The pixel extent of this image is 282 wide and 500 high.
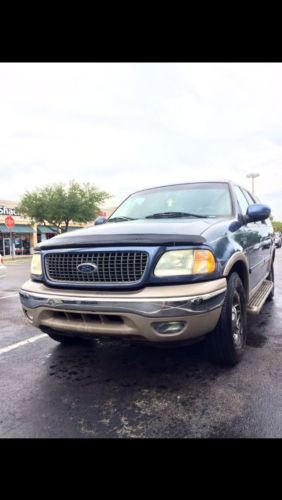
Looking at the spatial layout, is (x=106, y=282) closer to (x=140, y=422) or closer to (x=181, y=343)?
(x=181, y=343)

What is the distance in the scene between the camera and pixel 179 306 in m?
2.19

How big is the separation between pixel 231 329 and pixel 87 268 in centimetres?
127

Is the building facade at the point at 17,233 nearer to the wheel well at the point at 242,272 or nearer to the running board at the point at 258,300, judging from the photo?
the running board at the point at 258,300

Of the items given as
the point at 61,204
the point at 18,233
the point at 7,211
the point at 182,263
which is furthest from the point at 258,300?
the point at 18,233

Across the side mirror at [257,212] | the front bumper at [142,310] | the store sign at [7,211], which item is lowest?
the front bumper at [142,310]

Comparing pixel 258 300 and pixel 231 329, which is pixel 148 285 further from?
pixel 258 300

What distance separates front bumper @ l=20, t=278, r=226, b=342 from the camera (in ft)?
7.19

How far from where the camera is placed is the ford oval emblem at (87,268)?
8.13 feet

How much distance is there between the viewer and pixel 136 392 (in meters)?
2.50

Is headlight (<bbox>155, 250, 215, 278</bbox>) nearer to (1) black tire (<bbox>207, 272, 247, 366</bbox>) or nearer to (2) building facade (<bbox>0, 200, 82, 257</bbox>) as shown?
(1) black tire (<bbox>207, 272, 247, 366</bbox>)

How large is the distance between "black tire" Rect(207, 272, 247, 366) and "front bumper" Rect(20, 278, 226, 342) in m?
0.17

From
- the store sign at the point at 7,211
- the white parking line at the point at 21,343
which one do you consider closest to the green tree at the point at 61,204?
the store sign at the point at 7,211

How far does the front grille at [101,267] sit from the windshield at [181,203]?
3.64 feet
